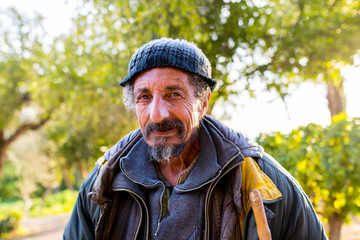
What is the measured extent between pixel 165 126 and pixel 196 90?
303mm

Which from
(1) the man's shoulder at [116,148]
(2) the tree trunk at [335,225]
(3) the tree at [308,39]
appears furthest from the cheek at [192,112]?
(2) the tree trunk at [335,225]

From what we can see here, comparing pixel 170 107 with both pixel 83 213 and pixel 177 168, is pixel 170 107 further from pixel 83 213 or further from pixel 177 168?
pixel 83 213

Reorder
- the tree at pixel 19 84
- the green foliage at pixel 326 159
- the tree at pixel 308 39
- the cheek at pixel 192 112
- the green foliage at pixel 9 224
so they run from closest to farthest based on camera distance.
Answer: the cheek at pixel 192 112, the green foliage at pixel 326 159, the tree at pixel 308 39, the tree at pixel 19 84, the green foliage at pixel 9 224

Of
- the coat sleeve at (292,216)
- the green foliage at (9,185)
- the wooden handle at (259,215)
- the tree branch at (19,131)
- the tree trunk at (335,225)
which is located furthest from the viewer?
the green foliage at (9,185)

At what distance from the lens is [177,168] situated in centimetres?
186

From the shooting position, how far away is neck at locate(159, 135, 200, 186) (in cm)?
184

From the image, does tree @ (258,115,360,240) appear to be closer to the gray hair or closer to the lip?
the gray hair

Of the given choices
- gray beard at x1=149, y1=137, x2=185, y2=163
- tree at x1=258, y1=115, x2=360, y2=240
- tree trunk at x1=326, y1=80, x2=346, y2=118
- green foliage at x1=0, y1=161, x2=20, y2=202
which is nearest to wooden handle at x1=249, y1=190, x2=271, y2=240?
gray beard at x1=149, y1=137, x2=185, y2=163

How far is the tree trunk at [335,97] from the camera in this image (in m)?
5.19

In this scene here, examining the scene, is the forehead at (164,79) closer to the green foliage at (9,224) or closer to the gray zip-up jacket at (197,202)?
the gray zip-up jacket at (197,202)

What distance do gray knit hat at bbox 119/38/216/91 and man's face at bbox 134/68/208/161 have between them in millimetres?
43

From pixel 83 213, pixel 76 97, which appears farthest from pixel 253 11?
pixel 76 97

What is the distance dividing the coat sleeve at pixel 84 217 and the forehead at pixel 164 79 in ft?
2.39

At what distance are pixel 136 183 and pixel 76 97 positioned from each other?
4.02 meters
